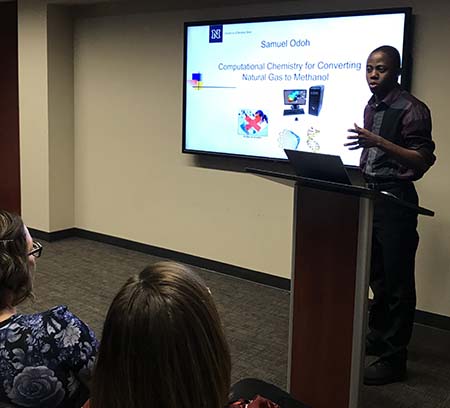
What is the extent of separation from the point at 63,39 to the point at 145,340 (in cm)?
504

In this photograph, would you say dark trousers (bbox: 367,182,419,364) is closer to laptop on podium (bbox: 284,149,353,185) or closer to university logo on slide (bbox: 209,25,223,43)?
laptop on podium (bbox: 284,149,353,185)

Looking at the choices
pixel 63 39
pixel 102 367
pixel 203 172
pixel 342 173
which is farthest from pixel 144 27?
pixel 102 367

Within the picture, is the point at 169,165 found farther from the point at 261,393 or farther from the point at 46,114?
the point at 261,393

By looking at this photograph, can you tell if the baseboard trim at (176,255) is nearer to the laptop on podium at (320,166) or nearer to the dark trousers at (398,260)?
the dark trousers at (398,260)

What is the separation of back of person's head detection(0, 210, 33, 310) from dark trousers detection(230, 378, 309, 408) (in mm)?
586

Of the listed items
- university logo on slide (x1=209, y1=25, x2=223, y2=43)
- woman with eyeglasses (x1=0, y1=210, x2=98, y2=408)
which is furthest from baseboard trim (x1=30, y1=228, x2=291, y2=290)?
woman with eyeglasses (x1=0, y1=210, x2=98, y2=408)

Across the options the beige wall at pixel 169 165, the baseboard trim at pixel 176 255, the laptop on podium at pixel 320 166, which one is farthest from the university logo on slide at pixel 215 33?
the laptop on podium at pixel 320 166

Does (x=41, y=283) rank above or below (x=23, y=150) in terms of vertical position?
below

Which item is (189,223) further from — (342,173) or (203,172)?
(342,173)

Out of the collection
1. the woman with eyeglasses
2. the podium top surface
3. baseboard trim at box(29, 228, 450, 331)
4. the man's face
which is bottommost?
baseboard trim at box(29, 228, 450, 331)

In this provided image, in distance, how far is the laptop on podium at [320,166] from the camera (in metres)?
2.11

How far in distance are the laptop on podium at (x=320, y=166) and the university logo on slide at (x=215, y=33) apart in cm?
222

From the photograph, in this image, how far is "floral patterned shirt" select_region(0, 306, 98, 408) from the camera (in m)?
1.26

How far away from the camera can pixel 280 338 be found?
346 cm
